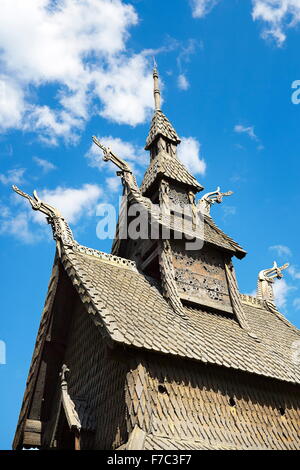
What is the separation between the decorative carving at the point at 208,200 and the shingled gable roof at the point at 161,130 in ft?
7.16

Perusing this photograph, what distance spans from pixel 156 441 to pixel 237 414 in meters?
2.59

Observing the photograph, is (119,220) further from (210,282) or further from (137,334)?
(137,334)

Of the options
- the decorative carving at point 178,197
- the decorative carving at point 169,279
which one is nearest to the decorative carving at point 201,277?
the decorative carving at point 169,279

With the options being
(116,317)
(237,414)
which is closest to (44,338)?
(116,317)

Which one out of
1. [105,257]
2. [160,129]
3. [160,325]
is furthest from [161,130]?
[160,325]

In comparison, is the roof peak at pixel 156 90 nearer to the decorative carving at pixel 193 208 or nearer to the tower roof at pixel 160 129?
the tower roof at pixel 160 129

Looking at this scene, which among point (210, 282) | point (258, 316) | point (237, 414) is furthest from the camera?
point (258, 316)

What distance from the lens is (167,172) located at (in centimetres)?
1731

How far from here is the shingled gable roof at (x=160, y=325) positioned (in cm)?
1120

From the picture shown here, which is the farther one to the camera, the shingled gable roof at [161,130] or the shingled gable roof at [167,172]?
the shingled gable roof at [161,130]

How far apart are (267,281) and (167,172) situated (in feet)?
19.2

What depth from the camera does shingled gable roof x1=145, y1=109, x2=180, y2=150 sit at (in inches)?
742

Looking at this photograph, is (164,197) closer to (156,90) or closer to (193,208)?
(193,208)
